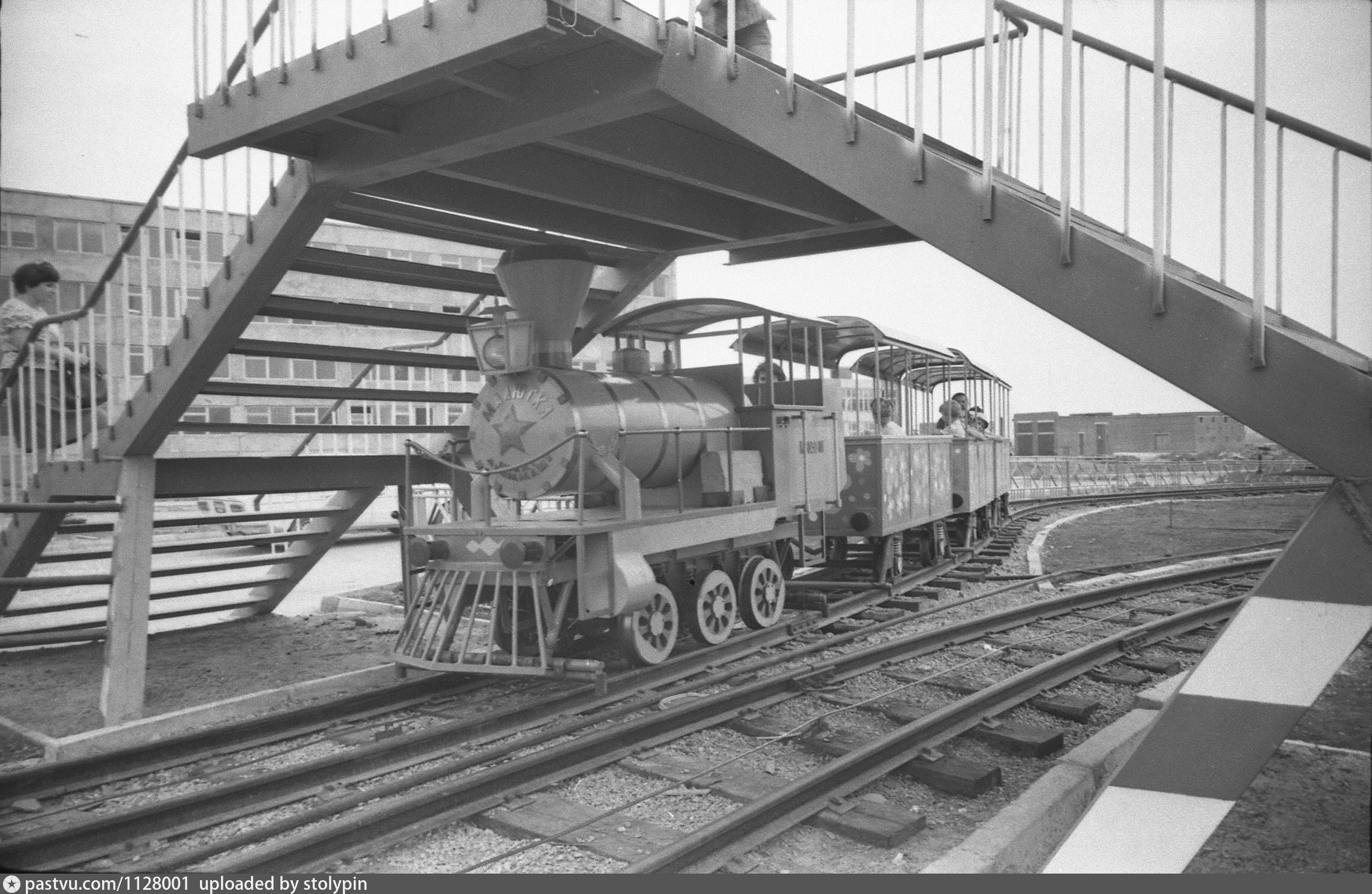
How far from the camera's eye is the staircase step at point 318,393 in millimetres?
7402

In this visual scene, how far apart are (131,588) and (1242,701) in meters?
7.37

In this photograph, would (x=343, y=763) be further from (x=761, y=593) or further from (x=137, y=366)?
(x=137, y=366)

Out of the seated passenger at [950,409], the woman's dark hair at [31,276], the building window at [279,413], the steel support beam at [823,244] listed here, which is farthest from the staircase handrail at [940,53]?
the building window at [279,413]

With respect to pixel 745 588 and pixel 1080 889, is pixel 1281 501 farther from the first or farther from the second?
pixel 1080 889

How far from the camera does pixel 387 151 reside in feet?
19.8

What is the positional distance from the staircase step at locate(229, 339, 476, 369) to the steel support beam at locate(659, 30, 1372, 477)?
398 cm

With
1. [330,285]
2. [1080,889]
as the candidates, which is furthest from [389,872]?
[330,285]

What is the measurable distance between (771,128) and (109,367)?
218 inches

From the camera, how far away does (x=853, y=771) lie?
16.3 feet

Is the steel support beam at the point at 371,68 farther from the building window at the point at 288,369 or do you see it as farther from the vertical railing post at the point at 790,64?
the building window at the point at 288,369

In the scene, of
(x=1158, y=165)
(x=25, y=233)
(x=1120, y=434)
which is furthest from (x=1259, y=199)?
(x=1120, y=434)

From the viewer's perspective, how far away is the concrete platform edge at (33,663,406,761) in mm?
6094

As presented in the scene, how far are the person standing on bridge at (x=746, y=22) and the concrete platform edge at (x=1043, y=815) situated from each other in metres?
5.60

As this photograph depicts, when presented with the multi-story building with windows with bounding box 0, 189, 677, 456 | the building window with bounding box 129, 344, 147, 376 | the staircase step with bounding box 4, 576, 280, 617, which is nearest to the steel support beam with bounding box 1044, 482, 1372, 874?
the multi-story building with windows with bounding box 0, 189, 677, 456
